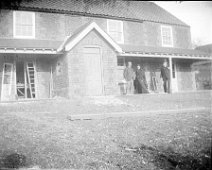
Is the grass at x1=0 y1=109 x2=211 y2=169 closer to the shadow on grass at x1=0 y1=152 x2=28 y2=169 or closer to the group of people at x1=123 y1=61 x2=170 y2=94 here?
the shadow on grass at x1=0 y1=152 x2=28 y2=169

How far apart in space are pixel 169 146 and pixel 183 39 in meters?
19.0

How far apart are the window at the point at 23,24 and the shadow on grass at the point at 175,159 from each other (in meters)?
12.7

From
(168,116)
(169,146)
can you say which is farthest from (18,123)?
(168,116)

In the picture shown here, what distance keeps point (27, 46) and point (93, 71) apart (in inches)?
160

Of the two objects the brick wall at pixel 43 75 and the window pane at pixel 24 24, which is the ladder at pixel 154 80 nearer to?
the brick wall at pixel 43 75

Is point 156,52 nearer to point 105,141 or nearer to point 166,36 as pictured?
point 166,36

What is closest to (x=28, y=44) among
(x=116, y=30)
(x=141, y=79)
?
(x=116, y=30)

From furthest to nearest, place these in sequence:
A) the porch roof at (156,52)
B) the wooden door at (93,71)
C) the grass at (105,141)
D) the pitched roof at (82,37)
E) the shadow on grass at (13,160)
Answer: the porch roof at (156,52), the wooden door at (93,71), the pitched roof at (82,37), the grass at (105,141), the shadow on grass at (13,160)

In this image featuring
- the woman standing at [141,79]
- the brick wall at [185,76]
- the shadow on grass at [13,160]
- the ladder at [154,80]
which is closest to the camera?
the shadow on grass at [13,160]

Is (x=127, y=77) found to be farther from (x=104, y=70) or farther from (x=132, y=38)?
(x=132, y=38)

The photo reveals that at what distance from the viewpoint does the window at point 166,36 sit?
71.8ft

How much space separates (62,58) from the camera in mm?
14789

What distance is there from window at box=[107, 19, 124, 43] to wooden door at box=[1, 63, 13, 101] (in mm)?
8017

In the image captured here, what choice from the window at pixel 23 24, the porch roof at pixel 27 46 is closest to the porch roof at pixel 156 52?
the porch roof at pixel 27 46
